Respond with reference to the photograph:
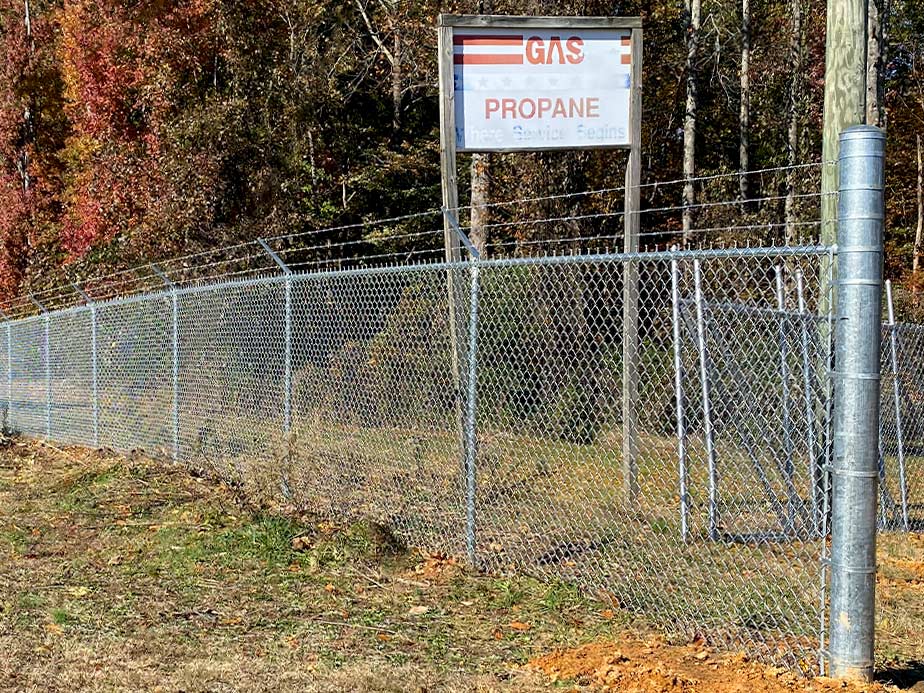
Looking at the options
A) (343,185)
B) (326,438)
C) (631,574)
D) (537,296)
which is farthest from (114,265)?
(631,574)

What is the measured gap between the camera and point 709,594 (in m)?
5.82

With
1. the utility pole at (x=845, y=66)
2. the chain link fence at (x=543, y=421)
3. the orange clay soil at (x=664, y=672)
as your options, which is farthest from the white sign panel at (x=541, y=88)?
the orange clay soil at (x=664, y=672)

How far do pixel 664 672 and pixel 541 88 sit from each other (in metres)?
5.04

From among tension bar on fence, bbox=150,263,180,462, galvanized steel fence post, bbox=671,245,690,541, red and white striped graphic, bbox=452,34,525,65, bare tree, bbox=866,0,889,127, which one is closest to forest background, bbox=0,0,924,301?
bare tree, bbox=866,0,889,127

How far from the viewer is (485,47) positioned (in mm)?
8203

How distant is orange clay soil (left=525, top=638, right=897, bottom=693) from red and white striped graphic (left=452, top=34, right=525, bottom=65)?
4823 mm

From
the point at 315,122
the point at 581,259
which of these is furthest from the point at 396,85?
the point at 581,259

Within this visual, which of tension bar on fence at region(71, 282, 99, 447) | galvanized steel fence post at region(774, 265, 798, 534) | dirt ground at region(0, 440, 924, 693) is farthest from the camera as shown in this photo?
tension bar on fence at region(71, 282, 99, 447)

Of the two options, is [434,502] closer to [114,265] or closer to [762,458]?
[762,458]

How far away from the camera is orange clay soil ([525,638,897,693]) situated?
4.34 meters

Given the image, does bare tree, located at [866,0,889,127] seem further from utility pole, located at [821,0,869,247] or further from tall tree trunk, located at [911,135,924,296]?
tall tree trunk, located at [911,135,924,296]

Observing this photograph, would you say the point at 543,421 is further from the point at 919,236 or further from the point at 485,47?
the point at 919,236

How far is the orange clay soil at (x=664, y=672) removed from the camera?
434 centimetres

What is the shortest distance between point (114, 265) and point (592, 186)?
10.7 meters
